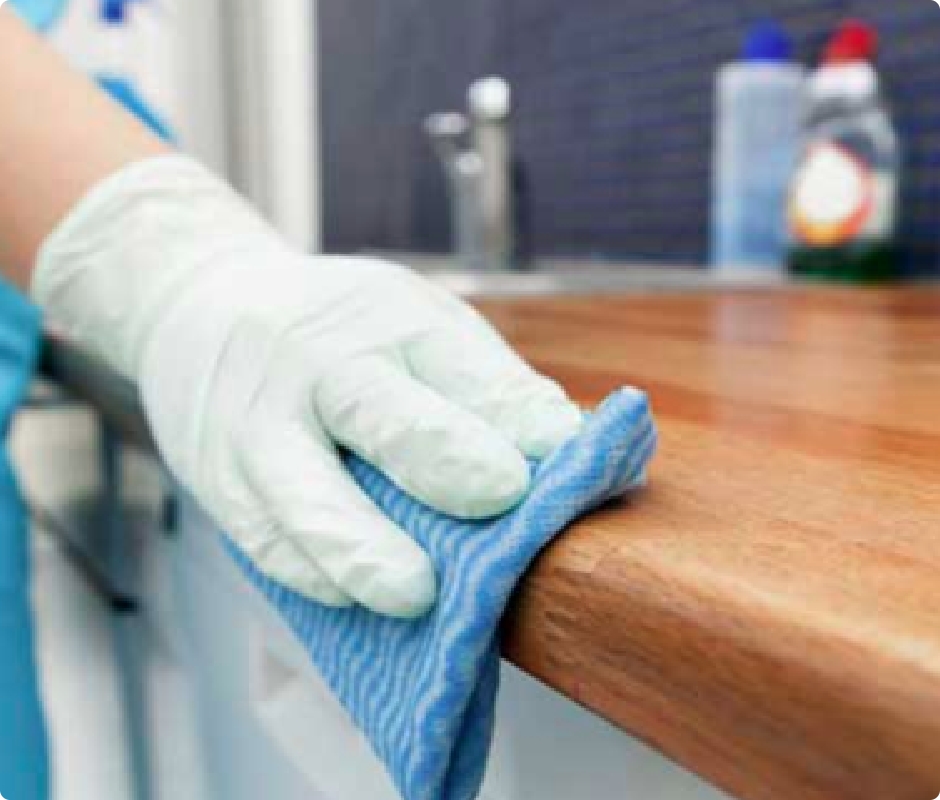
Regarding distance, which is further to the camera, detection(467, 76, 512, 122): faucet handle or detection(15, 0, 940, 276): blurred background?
detection(467, 76, 512, 122): faucet handle

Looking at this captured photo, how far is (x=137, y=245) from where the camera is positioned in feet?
1.84

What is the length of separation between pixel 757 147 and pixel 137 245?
3.00 feet

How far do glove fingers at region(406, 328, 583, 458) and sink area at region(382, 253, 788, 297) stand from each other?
2.24 feet

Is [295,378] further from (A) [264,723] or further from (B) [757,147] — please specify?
(B) [757,147]

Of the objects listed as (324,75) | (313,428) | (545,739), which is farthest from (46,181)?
(324,75)

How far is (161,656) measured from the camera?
2.63 ft

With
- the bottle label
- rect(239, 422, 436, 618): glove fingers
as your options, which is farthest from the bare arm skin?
the bottle label

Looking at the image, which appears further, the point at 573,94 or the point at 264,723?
the point at 573,94

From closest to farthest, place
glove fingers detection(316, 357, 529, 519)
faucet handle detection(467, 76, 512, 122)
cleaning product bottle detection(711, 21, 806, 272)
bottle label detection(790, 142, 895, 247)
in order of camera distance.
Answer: glove fingers detection(316, 357, 529, 519)
bottle label detection(790, 142, 895, 247)
cleaning product bottle detection(711, 21, 806, 272)
faucet handle detection(467, 76, 512, 122)

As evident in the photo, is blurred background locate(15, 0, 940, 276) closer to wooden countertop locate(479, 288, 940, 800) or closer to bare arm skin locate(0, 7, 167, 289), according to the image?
bare arm skin locate(0, 7, 167, 289)

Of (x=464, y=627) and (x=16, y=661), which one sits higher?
(x=464, y=627)

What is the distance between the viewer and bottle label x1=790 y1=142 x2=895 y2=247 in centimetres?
114

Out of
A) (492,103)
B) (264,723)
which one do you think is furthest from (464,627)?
(492,103)

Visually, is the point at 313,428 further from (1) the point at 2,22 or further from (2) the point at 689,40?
(2) the point at 689,40
